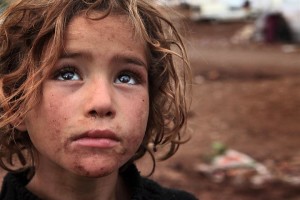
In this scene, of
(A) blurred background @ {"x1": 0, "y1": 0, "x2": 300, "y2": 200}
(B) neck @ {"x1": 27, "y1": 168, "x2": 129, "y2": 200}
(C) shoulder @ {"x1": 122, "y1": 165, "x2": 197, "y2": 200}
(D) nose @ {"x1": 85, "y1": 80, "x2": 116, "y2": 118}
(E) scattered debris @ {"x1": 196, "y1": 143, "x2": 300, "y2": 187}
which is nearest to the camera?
(D) nose @ {"x1": 85, "y1": 80, "x2": 116, "y2": 118}

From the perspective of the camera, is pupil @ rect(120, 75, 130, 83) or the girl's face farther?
pupil @ rect(120, 75, 130, 83)

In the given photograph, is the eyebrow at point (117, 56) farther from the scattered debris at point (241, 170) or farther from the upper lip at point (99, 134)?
the scattered debris at point (241, 170)

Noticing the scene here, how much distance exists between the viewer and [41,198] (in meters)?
1.77

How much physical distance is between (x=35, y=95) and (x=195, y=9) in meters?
20.1

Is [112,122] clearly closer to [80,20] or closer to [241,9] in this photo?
[80,20]

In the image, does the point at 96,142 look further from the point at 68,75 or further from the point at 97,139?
the point at 68,75

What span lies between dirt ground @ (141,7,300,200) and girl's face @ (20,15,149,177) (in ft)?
2.23

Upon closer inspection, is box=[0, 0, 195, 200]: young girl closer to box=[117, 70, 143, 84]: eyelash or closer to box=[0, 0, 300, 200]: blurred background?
box=[117, 70, 143, 84]: eyelash

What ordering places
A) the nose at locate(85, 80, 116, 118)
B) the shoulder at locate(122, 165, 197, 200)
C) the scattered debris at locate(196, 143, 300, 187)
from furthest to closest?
the scattered debris at locate(196, 143, 300, 187), the shoulder at locate(122, 165, 197, 200), the nose at locate(85, 80, 116, 118)

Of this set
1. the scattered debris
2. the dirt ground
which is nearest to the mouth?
the dirt ground

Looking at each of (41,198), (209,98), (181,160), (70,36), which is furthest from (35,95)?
(209,98)

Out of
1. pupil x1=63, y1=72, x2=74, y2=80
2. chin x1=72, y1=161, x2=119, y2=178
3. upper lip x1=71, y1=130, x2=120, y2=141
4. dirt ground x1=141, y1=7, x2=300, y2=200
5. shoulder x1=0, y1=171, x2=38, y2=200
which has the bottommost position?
dirt ground x1=141, y1=7, x2=300, y2=200

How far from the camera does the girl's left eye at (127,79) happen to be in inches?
63.7

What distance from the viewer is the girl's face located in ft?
4.99
